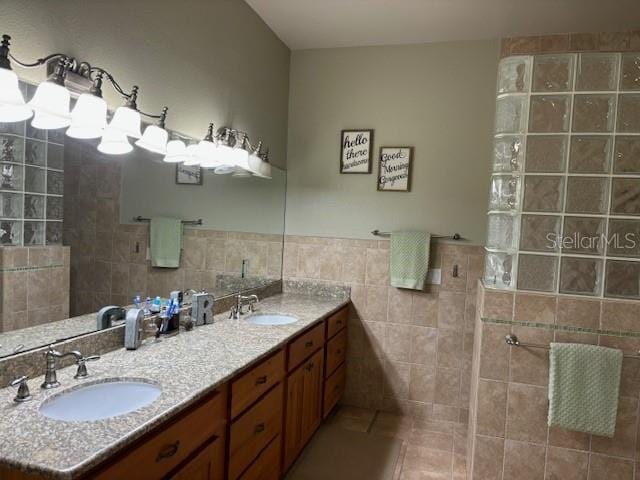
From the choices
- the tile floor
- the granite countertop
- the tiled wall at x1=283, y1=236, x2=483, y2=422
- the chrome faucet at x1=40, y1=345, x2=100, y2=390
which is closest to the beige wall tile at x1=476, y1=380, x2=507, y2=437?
the tile floor

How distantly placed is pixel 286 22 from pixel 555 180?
1916 mm

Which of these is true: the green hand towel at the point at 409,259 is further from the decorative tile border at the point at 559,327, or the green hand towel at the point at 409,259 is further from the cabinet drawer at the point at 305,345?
the decorative tile border at the point at 559,327

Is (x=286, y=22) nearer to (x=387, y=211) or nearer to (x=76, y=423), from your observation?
(x=387, y=211)

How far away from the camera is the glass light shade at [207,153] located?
89.0 inches

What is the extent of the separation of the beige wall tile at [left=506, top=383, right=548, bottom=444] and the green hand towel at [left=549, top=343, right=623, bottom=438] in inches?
2.8

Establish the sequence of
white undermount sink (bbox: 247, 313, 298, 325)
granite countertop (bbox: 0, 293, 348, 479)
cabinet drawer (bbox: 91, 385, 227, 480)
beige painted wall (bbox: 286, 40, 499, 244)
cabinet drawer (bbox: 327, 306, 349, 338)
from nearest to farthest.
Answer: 1. granite countertop (bbox: 0, 293, 348, 479)
2. cabinet drawer (bbox: 91, 385, 227, 480)
3. white undermount sink (bbox: 247, 313, 298, 325)
4. cabinet drawer (bbox: 327, 306, 349, 338)
5. beige painted wall (bbox: 286, 40, 499, 244)

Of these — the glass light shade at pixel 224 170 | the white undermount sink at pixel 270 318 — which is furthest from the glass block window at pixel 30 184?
the white undermount sink at pixel 270 318

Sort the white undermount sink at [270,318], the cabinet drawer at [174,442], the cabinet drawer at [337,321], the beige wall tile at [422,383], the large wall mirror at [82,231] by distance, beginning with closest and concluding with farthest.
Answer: the cabinet drawer at [174,442] → the large wall mirror at [82,231] → the white undermount sink at [270,318] → the cabinet drawer at [337,321] → the beige wall tile at [422,383]

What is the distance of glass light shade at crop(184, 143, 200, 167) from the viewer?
7.27 feet

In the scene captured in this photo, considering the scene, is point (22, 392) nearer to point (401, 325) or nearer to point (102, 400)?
point (102, 400)

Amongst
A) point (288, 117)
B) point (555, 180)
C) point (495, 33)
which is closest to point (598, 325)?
point (555, 180)

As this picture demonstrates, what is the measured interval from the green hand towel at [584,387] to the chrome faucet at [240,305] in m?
1.60

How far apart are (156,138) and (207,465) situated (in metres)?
1.30

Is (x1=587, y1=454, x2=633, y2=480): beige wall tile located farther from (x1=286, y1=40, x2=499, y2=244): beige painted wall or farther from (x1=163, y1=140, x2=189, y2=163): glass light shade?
(x1=163, y1=140, x2=189, y2=163): glass light shade
